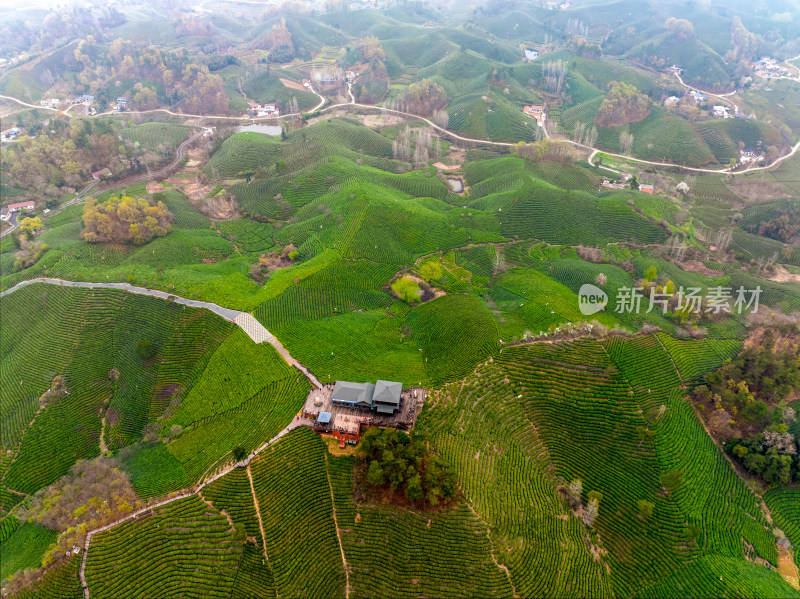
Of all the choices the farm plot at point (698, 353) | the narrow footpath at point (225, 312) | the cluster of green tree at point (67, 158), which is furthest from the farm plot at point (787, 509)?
the cluster of green tree at point (67, 158)

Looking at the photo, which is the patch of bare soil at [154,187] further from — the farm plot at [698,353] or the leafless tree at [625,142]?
the leafless tree at [625,142]

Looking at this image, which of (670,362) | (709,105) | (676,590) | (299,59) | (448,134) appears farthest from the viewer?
(299,59)

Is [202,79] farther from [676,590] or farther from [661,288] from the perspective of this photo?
[676,590]

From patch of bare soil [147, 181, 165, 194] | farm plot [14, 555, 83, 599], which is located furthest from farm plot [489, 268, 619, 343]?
patch of bare soil [147, 181, 165, 194]

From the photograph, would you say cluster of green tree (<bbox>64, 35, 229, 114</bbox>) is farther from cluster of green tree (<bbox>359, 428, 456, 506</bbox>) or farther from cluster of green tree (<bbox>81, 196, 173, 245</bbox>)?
cluster of green tree (<bbox>359, 428, 456, 506</bbox>)

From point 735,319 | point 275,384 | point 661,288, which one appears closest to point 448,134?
point 661,288
